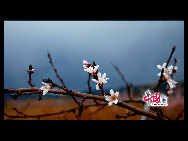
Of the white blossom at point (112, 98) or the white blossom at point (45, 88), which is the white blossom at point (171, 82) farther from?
the white blossom at point (45, 88)

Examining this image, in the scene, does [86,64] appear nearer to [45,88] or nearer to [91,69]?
[91,69]

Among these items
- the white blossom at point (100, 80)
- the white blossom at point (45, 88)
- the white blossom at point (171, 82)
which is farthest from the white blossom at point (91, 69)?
the white blossom at point (171, 82)

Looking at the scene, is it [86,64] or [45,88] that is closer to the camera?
[45,88]

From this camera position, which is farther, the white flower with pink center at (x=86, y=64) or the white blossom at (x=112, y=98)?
the white flower with pink center at (x=86, y=64)

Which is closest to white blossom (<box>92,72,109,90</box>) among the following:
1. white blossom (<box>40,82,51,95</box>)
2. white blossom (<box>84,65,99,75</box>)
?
white blossom (<box>84,65,99,75</box>)

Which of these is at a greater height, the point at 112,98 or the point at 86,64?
the point at 86,64

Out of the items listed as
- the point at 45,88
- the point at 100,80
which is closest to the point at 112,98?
the point at 100,80

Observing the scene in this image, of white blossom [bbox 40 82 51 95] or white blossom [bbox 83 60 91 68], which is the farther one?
white blossom [bbox 83 60 91 68]

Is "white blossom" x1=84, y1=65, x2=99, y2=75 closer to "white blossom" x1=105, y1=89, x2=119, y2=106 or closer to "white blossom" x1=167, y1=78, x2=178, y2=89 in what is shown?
"white blossom" x1=105, y1=89, x2=119, y2=106

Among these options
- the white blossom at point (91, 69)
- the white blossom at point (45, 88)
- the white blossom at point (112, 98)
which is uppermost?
the white blossom at point (91, 69)

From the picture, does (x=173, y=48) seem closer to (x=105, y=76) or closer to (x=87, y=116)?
(x=105, y=76)

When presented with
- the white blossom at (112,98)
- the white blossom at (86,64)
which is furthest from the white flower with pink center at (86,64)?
the white blossom at (112,98)

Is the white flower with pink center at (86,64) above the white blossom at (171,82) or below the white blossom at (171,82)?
above
